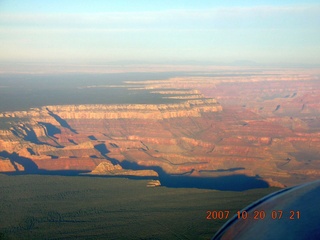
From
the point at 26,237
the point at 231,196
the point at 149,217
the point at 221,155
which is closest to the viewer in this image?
the point at 26,237

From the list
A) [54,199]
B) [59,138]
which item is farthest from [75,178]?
[59,138]

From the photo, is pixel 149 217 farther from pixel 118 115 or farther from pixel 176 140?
pixel 118 115

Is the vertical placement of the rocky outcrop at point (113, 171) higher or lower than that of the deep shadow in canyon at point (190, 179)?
higher

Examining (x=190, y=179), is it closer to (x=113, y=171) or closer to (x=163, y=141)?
(x=113, y=171)
